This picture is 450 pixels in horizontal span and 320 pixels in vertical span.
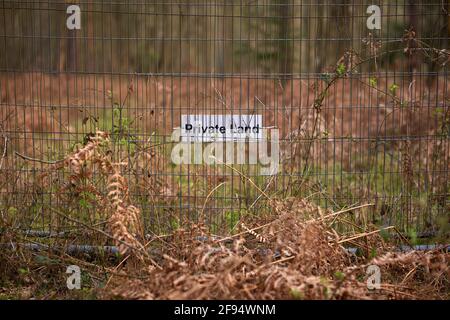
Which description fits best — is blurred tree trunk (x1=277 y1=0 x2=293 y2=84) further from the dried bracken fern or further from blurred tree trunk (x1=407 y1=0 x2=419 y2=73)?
the dried bracken fern

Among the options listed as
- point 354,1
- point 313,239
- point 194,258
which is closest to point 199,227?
point 194,258

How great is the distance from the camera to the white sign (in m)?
6.66

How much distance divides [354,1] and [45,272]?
4.51 metres

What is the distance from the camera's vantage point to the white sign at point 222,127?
666 cm

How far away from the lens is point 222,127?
262 inches

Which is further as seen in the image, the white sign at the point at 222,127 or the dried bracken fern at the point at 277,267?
the white sign at the point at 222,127

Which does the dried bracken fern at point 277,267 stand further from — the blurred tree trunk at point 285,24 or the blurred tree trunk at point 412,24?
the blurred tree trunk at point 412,24

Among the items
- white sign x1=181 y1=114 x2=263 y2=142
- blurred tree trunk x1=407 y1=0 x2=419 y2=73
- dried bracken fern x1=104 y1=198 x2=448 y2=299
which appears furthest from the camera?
blurred tree trunk x1=407 y1=0 x2=419 y2=73

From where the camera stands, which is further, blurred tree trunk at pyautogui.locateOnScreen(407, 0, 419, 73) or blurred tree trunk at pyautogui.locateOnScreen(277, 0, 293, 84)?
blurred tree trunk at pyautogui.locateOnScreen(407, 0, 419, 73)

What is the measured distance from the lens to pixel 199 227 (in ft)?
18.3

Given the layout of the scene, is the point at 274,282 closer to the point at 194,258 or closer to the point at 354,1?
the point at 194,258

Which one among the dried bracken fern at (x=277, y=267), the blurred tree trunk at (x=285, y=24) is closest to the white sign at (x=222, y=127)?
the blurred tree trunk at (x=285, y=24)

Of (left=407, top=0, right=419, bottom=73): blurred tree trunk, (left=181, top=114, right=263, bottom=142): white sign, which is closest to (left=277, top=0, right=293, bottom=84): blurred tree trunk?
(left=181, top=114, right=263, bottom=142): white sign
